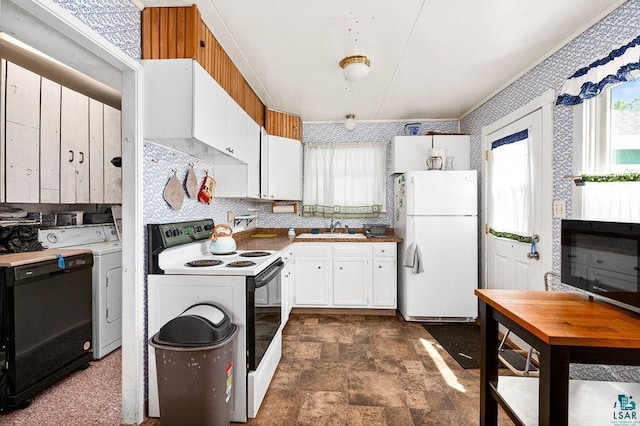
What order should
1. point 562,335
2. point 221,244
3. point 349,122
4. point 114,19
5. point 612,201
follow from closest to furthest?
point 562,335 → point 114,19 → point 612,201 → point 221,244 → point 349,122

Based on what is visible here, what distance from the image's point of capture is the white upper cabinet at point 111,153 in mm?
3041

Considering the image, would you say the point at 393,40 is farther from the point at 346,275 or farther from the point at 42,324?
the point at 42,324

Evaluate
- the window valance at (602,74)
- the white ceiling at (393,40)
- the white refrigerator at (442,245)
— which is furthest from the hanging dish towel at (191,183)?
the window valance at (602,74)

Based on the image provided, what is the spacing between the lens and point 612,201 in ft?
6.12

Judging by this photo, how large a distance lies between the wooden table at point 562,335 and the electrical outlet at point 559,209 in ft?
3.35

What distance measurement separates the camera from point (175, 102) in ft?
5.74

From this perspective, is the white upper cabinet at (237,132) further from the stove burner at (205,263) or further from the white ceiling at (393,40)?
the stove burner at (205,263)

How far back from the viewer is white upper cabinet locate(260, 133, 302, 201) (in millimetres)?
3491

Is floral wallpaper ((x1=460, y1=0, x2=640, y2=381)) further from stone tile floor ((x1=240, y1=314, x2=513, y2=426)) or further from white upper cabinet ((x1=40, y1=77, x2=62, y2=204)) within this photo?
white upper cabinet ((x1=40, y1=77, x2=62, y2=204))

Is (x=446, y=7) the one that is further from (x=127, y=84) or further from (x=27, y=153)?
(x=27, y=153)

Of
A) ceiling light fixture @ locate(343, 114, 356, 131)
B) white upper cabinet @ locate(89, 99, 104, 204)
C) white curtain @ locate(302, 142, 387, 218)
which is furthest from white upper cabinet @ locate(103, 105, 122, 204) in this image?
ceiling light fixture @ locate(343, 114, 356, 131)

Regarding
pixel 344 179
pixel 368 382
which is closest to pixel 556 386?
pixel 368 382

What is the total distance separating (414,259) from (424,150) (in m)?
1.39

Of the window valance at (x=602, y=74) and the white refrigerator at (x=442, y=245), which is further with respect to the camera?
the white refrigerator at (x=442, y=245)
